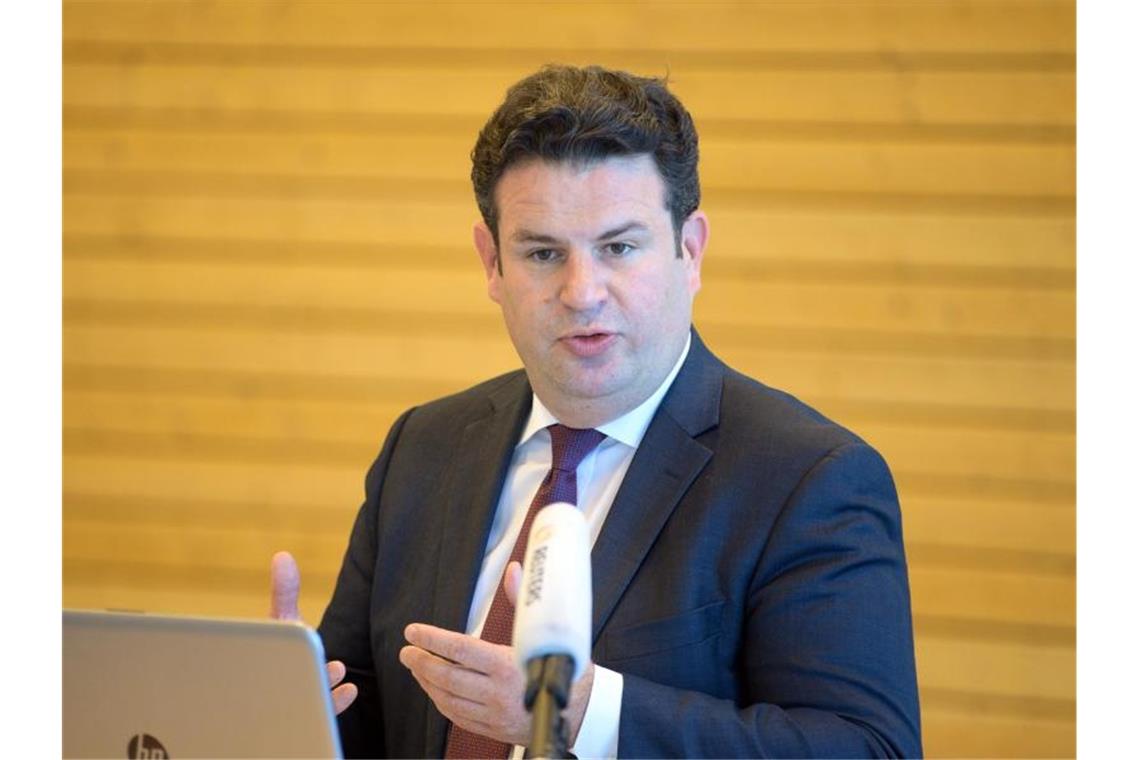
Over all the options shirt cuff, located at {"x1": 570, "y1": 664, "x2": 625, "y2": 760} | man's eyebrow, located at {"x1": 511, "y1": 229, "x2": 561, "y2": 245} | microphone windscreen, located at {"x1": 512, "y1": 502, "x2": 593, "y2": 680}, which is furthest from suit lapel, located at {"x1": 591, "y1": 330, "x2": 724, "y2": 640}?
microphone windscreen, located at {"x1": 512, "y1": 502, "x2": 593, "y2": 680}

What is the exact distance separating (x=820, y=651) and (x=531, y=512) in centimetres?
55

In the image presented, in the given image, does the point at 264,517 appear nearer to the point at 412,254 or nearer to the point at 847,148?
the point at 412,254

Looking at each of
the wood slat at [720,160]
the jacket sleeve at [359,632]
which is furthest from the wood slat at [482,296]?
the jacket sleeve at [359,632]

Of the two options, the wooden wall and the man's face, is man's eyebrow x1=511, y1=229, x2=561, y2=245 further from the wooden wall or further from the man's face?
the wooden wall

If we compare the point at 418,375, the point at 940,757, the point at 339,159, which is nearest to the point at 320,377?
the point at 418,375

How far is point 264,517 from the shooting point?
178 inches

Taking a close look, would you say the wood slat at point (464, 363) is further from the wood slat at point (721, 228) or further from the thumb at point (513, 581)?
the thumb at point (513, 581)

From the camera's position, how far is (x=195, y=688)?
1.62 m

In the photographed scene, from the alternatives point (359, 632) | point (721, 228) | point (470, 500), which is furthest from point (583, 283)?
point (721, 228)

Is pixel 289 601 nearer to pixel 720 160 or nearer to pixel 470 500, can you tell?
pixel 470 500

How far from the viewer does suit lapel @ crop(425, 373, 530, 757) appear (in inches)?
94.8

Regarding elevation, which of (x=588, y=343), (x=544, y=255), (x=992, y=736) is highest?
(x=544, y=255)

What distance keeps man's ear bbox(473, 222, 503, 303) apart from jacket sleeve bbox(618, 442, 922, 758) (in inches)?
23.4

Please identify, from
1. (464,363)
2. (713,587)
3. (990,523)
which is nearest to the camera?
(713,587)
